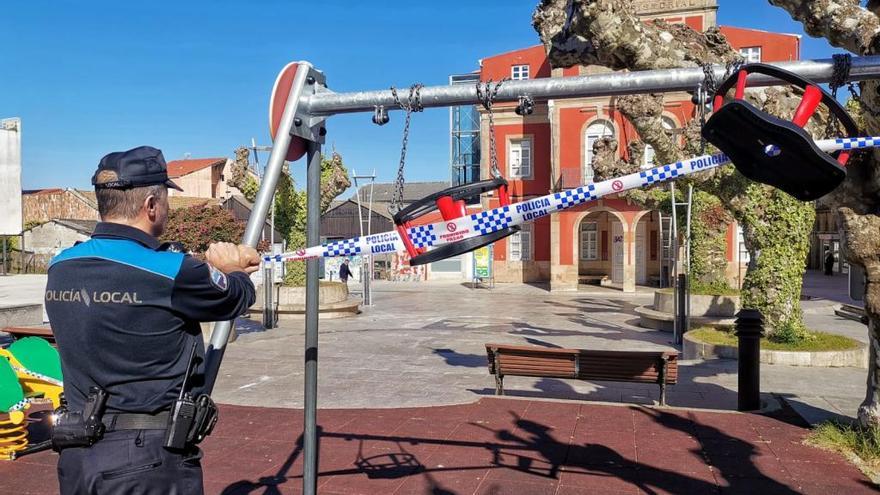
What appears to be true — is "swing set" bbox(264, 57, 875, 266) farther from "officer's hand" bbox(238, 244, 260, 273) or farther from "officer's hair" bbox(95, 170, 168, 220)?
"officer's hair" bbox(95, 170, 168, 220)

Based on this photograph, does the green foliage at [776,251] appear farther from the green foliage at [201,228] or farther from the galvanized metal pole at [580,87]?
the green foliage at [201,228]

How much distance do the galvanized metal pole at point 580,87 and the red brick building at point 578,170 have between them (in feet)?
79.8

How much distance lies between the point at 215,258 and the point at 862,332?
55.2ft

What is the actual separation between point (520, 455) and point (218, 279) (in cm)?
411

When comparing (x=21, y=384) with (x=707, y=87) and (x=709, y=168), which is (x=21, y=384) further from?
(x=707, y=87)

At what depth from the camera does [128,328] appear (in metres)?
2.35

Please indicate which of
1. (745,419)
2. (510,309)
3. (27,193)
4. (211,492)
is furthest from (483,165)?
(27,193)

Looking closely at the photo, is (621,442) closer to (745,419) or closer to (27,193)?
(745,419)

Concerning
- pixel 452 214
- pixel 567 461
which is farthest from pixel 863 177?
pixel 452 214

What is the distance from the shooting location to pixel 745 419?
6844mm

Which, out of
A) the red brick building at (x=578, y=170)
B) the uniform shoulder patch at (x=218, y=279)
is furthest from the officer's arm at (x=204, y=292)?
the red brick building at (x=578, y=170)

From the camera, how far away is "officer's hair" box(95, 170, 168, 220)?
247cm

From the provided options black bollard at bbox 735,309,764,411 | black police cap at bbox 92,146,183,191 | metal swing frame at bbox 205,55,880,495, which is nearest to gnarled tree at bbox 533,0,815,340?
black bollard at bbox 735,309,764,411

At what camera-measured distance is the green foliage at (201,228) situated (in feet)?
69.3
